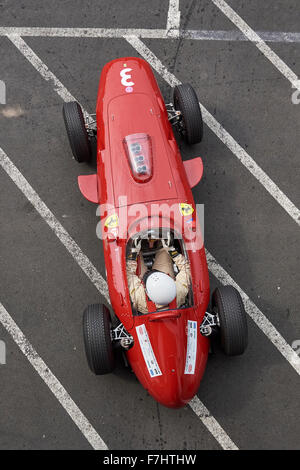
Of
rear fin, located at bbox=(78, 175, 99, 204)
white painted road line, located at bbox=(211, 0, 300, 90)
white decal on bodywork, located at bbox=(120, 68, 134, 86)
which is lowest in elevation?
rear fin, located at bbox=(78, 175, 99, 204)

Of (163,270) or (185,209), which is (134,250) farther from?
(185,209)

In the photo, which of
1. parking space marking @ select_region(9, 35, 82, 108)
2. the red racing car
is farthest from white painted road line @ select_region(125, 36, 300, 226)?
parking space marking @ select_region(9, 35, 82, 108)

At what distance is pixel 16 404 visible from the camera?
531 centimetres

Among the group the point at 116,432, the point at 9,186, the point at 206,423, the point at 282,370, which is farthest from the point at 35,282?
the point at 282,370

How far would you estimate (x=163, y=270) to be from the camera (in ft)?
16.0

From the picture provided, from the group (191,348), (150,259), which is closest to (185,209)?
(150,259)

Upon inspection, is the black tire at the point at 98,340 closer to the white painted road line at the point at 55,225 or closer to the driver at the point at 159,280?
the driver at the point at 159,280

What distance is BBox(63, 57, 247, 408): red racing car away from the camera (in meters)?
4.57

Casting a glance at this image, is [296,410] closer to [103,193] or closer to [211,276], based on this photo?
[211,276]

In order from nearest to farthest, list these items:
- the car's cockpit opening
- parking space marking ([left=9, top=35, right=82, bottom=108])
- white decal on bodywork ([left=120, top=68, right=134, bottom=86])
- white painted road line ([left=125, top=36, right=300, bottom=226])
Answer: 1. the car's cockpit opening
2. white decal on bodywork ([left=120, top=68, right=134, bottom=86])
3. white painted road line ([left=125, top=36, right=300, bottom=226])
4. parking space marking ([left=9, top=35, right=82, bottom=108])

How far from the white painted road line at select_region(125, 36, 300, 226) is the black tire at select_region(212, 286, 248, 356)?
5.11 feet

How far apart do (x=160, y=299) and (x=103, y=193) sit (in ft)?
4.88

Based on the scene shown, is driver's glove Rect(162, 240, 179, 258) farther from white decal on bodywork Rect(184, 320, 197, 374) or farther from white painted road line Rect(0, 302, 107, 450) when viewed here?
white painted road line Rect(0, 302, 107, 450)

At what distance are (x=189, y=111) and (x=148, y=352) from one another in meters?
2.89
